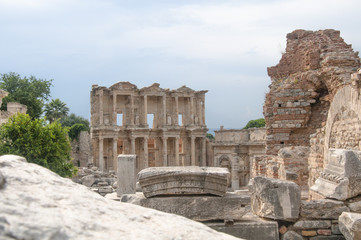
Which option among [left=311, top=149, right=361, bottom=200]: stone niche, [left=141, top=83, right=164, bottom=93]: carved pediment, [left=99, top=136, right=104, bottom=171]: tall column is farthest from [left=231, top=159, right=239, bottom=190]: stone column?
[left=311, top=149, right=361, bottom=200]: stone niche

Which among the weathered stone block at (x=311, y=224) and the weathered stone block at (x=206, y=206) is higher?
the weathered stone block at (x=206, y=206)

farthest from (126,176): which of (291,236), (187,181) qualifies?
(291,236)

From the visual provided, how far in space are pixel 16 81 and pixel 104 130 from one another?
13.8 meters

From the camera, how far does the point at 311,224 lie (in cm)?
564

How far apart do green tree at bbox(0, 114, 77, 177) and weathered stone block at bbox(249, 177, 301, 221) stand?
15456mm

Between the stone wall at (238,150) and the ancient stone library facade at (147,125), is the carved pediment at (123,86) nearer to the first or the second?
the ancient stone library facade at (147,125)

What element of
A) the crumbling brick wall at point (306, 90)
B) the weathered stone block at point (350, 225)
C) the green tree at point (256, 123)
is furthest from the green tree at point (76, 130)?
the weathered stone block at point (350, 225)

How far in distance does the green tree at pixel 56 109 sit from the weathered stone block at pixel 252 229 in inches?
1803

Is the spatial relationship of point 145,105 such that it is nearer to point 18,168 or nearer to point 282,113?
point 282,113

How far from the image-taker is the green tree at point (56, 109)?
48.4 meters

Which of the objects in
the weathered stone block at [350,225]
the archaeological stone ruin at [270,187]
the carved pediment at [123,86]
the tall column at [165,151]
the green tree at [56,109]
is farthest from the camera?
the green tree at [56,109]

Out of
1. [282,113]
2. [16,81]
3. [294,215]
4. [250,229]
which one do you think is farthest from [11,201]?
[16,81]

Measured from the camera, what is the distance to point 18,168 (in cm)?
250

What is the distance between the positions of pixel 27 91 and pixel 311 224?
A: 141 feet
